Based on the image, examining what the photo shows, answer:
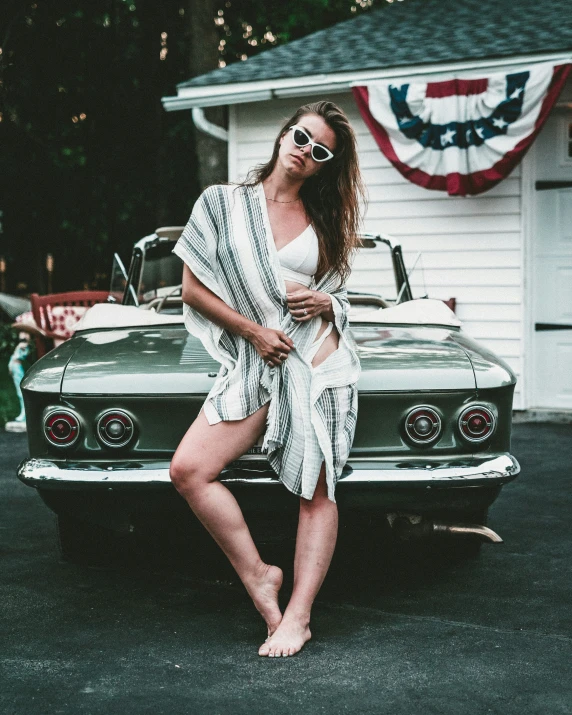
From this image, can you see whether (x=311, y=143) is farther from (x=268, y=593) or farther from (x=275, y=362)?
(x=268, y=593)

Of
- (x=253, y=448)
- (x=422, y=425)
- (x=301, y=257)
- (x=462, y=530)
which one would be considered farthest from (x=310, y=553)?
(x=301, y=257)

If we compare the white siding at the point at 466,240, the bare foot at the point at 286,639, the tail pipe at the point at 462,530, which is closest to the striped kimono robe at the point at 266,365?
the bare foot at the point at 286,639

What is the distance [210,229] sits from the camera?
331 cm

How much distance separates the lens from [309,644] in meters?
3.30

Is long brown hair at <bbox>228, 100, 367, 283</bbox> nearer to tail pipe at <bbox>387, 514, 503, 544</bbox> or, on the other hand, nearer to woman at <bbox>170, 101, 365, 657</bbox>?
woman at <bbox>170, 101, 365, 657</bbox>

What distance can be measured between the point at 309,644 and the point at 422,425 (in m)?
0.89

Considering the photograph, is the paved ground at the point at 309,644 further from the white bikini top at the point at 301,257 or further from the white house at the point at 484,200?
the white house at the point at 484,200

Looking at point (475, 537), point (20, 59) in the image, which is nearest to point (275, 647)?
point (475, 537)

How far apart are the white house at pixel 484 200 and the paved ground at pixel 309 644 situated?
394 cm

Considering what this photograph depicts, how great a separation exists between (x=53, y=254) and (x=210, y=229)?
16.9 meters

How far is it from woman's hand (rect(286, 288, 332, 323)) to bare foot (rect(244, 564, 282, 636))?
0.88 m

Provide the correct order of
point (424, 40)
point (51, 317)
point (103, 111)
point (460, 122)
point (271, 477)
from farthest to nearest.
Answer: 1. point (103, 111)
2. point (424, 40)
3. point (51, 317)
4. point (460, 122)
5. point (271, 477)

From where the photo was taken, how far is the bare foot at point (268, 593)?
3.27 meters

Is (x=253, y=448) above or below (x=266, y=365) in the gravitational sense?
below
